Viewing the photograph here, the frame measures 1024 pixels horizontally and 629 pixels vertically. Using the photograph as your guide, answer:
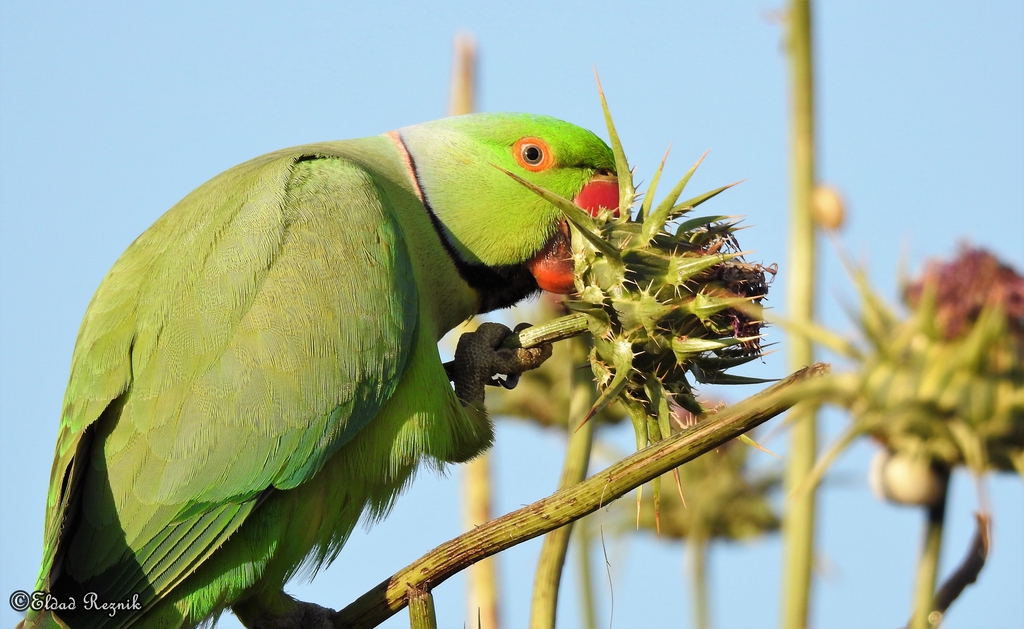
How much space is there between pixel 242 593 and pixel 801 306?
278 cm

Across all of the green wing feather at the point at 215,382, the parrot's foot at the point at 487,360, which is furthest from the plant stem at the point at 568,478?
the green wing feather at the point at 215,382

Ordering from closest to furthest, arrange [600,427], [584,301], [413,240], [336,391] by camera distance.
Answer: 1. [584,301]
2. [336,391]
3. [413,240]
4. [600,427]

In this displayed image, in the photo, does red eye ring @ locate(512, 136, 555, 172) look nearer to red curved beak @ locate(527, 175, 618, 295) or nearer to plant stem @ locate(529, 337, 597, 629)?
red curved beak @ locate(527, 175, 618, 295)

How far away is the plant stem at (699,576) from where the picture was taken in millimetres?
5957

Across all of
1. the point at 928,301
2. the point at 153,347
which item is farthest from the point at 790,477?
the point at 153,347

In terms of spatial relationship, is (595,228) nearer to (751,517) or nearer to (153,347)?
(153,347)

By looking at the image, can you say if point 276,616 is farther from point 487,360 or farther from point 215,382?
point 487,360

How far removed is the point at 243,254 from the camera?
16.3 ft


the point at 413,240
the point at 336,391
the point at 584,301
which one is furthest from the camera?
the point at 413,240

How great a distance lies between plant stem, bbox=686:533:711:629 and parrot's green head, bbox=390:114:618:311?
6.27 feet

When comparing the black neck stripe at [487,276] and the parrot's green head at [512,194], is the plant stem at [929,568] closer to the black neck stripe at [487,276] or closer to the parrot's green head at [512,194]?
the parrot's green head at [512,194]

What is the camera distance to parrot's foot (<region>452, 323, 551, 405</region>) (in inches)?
204

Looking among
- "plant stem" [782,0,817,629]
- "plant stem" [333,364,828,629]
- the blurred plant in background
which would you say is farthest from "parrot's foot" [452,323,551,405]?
"plant stem" [333,364,828,629]

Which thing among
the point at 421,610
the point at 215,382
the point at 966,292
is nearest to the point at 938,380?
the point at 966,292
